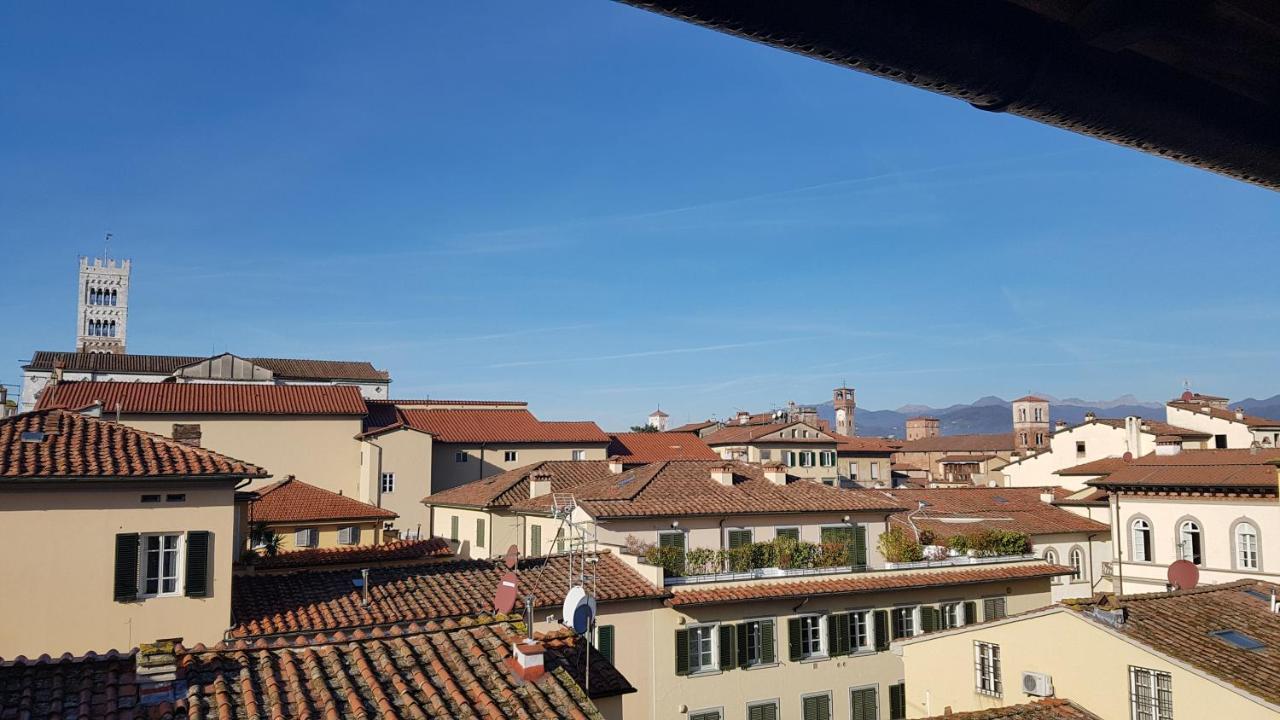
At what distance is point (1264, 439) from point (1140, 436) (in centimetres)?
737

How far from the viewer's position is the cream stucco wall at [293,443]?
46406mm

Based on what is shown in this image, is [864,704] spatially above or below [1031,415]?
below

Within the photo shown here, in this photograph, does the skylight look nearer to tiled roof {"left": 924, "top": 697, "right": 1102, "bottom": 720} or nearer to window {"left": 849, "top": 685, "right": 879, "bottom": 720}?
tiled roof {"left": 924, "top": 697, "right": 1102, "bottom": 720}

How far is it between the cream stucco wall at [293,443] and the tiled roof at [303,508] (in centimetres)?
1587

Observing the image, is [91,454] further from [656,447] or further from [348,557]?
[656,447]

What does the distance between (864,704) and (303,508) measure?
1951 centimetres

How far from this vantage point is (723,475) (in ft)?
95.2

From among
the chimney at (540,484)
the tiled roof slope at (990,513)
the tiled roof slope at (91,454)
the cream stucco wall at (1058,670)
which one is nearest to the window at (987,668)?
the cream stucco wall at (1058,670)

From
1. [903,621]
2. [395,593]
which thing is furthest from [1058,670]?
[395,593]

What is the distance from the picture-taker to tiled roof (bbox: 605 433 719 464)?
6172 centimetres

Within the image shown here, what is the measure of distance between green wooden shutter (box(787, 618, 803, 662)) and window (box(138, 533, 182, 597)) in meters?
14.8

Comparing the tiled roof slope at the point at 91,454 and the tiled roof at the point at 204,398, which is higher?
the tiled roof at the point at 204,398

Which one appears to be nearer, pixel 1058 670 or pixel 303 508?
pixel 1058 670

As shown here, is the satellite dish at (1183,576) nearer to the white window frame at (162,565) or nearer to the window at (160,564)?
the white window frame at (162,565)
